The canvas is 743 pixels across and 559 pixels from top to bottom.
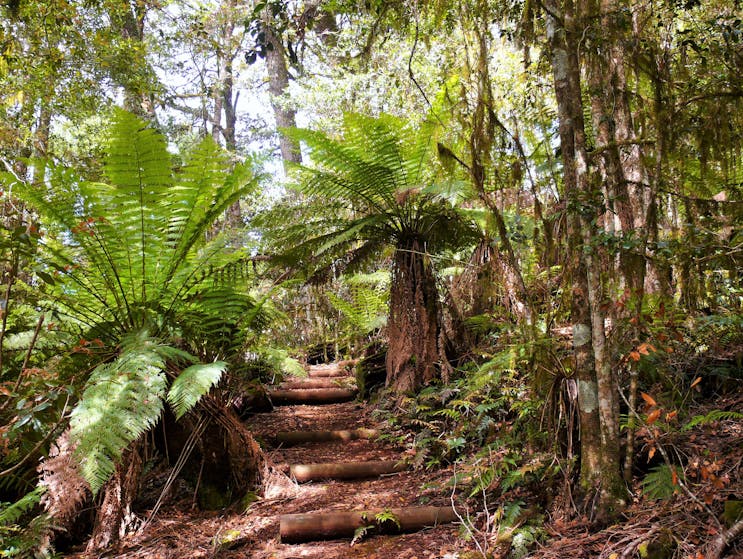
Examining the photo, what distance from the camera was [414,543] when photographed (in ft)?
8.57

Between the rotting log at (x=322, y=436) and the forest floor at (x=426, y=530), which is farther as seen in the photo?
the rotting log at (x=322, y=436)

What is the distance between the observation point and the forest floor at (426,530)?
6.51 ft

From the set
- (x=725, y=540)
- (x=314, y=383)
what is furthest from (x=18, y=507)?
(x=314, y=383)

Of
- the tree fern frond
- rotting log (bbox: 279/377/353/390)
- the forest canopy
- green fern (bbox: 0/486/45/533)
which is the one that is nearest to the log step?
rotting log (bbox: 279/377/353/390)

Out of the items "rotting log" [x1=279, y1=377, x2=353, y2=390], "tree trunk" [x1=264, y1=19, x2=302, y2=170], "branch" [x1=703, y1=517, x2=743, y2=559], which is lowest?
"branch" [x1=703, y1=517, x2=743, y2=559]

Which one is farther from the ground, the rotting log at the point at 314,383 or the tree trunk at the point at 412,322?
the tree trunk at the point at 412,322

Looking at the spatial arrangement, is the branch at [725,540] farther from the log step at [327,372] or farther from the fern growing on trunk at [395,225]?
the log step at [327,372]

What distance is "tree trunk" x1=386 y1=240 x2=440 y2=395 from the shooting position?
4535 millimetres

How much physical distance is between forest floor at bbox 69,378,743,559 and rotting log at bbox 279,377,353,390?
195cm

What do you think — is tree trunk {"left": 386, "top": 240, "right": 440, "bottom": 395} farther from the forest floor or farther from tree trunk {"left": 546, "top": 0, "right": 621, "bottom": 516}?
tree trunk {"left": 546, "top": 0, "right": 621, "bottom": 516}

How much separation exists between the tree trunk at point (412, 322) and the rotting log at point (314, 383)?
1260 millimetres

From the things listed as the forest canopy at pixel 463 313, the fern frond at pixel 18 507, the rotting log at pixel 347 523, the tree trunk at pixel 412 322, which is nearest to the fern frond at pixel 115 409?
the forest canopy at pixel 463 313

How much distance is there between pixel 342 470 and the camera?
3.50 meters

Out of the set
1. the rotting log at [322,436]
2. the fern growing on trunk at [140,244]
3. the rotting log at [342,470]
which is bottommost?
the rotting log at [342,470]
